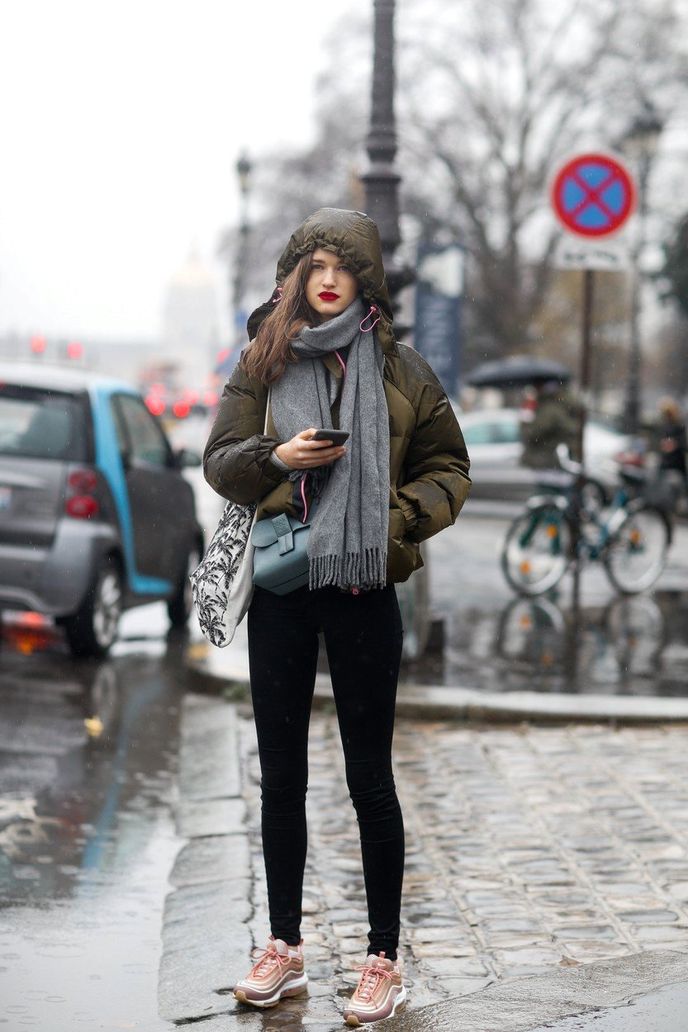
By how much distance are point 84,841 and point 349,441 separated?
238cm

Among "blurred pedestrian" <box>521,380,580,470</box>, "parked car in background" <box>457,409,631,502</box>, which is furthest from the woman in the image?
"parked car in background" <box>457,409,631,502</box>

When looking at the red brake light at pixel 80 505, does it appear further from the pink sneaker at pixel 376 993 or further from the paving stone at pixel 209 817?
the pink sneaker at pixel 376 993

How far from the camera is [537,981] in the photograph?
4.14 meters

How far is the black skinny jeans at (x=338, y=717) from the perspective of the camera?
159 inches

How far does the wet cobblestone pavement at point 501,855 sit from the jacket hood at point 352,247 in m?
1.62

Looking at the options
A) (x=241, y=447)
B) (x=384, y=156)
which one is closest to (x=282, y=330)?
(x=241, y=447)

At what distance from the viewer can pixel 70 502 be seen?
9812mm

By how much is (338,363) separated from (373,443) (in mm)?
231

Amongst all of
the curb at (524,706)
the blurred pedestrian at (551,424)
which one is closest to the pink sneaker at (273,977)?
the curb at (524,706)

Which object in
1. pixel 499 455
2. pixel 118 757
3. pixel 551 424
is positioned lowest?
pixel 499 455

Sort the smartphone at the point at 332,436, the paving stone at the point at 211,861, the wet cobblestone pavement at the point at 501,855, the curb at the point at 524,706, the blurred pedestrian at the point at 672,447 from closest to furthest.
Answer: the smartphone at the point at 332,436 → the wet cobblestone pavement at the point at 501,855 → the paving stone at the point at 211,861 → the curb at the point at 524,706 → the blurred pedestrian at the point at 672,447

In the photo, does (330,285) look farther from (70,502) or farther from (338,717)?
(70,502)

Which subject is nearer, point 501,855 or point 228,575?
point 228,575

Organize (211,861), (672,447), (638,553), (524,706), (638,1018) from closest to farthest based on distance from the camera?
(638,1018)
(211,861)
(524,706)
(638,553)
(672,447)
